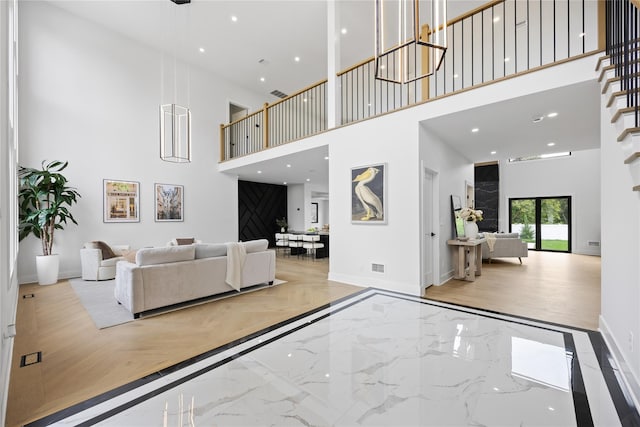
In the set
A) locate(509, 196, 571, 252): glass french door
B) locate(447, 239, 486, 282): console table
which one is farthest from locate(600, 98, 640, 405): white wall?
locate(509, 196, 571, 252): glass french door

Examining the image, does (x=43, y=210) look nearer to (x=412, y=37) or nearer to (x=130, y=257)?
(x=130, y=257)

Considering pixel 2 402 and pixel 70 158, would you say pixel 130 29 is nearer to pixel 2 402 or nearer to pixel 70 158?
pixel 70 158

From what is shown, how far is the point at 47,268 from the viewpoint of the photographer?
16.7 ft

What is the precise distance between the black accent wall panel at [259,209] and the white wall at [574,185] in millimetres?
8543

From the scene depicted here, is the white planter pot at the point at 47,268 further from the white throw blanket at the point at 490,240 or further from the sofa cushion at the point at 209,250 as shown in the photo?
the white throw blanket at the point at 490,240

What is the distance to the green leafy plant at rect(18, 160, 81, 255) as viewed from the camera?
4.94m

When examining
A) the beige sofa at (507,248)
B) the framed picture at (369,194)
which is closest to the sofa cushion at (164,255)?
the framed picture at (369,194)

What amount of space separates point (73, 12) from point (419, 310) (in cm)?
860

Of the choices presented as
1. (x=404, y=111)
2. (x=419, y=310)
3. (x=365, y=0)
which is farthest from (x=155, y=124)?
(x=419, y=310)

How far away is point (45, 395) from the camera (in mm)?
1981

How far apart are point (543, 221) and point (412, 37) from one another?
8.77 meters

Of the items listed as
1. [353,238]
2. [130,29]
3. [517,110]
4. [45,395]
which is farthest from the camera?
[130,29]

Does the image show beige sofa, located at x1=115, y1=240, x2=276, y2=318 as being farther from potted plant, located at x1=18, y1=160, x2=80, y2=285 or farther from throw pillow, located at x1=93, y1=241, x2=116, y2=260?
potted plant, located at x1=18, y1=160, x2=80, y2=285

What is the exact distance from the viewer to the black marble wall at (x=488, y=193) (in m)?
10.6
